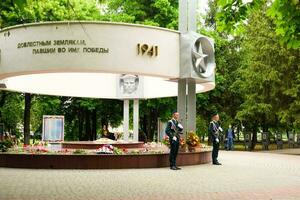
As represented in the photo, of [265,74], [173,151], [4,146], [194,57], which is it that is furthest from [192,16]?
[265,74]

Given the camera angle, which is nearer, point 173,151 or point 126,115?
point 173,151

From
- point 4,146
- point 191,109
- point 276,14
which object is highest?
point 276,14

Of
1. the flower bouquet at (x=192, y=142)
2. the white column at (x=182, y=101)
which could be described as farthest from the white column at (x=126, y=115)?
the flower bouquet at (x=192, y=142)

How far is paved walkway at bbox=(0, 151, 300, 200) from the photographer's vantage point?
11195mm

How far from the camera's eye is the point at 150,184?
13297 millimetres

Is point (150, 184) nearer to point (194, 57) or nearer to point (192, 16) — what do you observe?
point (194, 57)

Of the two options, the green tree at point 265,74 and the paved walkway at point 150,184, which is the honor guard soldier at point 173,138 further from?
the green tree at point 265,74

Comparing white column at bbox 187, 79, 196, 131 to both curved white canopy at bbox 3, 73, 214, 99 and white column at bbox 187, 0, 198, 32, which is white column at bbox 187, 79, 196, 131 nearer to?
white column at bbox 187, 0, 198, 32

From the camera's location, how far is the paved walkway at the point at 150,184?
36.7 ft

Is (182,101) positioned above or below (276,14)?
below

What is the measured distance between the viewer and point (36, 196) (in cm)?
1081

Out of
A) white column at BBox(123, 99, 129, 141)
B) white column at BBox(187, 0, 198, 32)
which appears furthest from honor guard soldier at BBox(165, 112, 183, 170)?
white column at BBox(123, 99, 129, 141)

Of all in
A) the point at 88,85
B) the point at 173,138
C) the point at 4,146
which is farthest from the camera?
the point at 88,85

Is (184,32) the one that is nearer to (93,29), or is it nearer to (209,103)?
(93,29)
